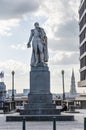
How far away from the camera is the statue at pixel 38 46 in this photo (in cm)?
4084

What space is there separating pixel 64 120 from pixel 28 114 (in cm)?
401

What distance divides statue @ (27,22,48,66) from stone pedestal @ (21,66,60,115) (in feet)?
2.77

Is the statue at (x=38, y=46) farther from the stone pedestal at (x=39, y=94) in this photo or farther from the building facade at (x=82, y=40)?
the building facade at (x=82, y=40)

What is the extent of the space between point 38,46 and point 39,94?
4.38m

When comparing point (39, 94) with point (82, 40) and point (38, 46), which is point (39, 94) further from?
point (82, 40)

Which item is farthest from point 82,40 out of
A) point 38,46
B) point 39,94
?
point 39,94

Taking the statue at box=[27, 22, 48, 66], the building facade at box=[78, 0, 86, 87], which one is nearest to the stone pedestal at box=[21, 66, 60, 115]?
the statue at box=[27, 22, 48, 66]

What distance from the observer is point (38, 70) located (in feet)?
132

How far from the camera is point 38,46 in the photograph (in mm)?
40938

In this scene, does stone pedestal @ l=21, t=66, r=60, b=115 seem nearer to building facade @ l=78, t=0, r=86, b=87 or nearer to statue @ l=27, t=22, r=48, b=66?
statue @ l=27, t=22, r=48, b=66

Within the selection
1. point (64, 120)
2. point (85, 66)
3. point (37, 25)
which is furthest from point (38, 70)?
point (85, 66)

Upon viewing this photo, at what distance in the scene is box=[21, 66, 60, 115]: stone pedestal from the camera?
125 feet

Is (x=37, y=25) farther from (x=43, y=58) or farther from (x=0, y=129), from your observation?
(x=0, y=129)

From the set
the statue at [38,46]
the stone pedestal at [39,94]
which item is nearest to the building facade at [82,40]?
the statue at [38,46]
